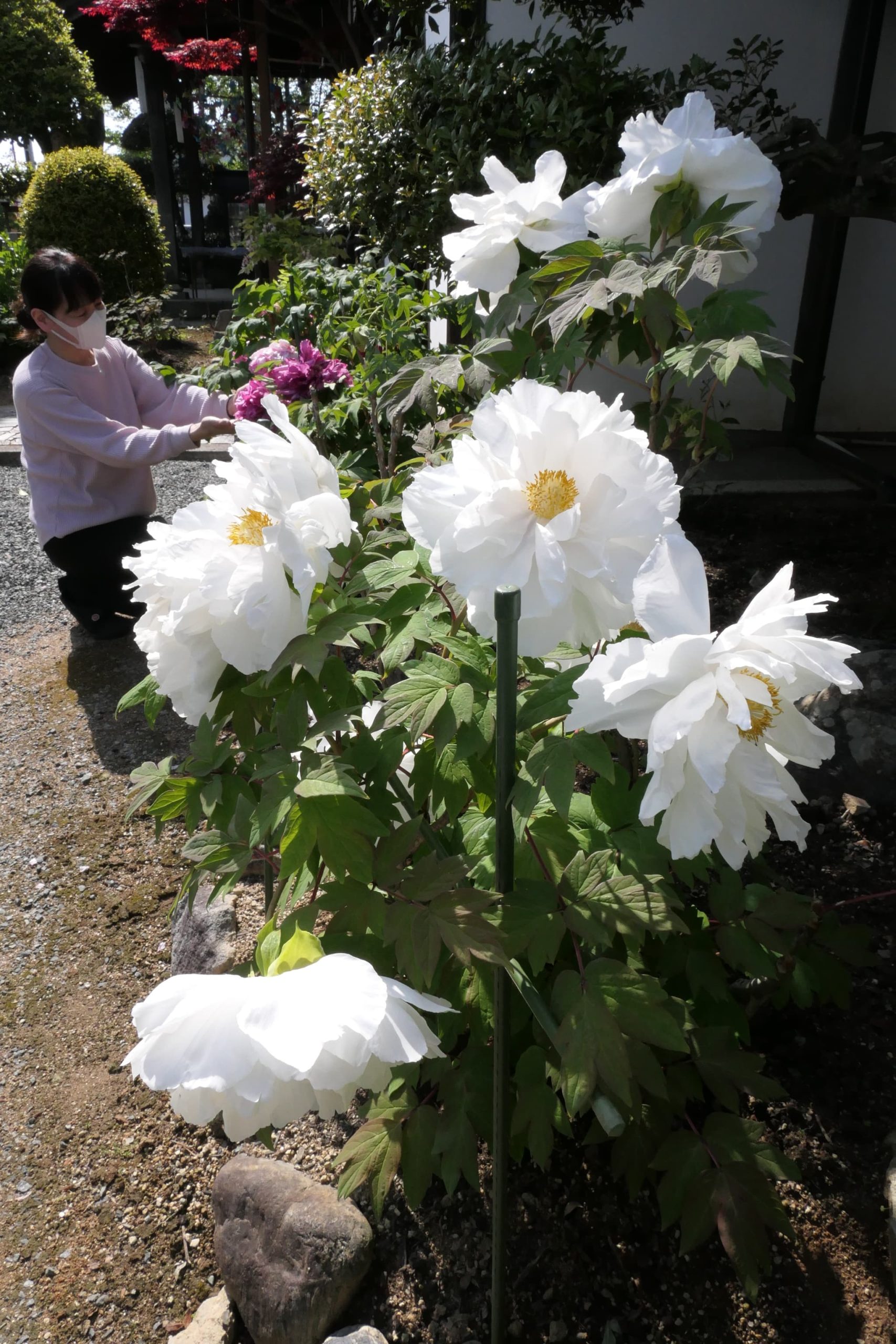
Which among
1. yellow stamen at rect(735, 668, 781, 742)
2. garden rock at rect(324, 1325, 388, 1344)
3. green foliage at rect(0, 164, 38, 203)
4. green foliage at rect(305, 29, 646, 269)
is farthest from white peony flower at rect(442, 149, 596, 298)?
green foliage at rect(0, 164, 38, 203)

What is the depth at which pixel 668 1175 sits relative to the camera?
4.31 feet

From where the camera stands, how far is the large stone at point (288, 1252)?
4.83 feet

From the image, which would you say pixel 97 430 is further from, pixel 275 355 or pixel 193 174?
pixel 193 174

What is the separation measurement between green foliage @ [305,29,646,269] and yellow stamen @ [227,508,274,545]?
3.15 m

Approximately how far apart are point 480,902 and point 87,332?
Answer: 3.29m

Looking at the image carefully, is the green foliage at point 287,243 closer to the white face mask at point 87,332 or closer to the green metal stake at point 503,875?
the white face mask at point 87,332

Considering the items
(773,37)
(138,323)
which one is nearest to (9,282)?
(138,323)

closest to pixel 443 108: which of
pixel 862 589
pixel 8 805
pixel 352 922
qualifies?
pixel 862 589

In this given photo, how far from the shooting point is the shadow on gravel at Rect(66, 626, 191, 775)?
10.5 feet

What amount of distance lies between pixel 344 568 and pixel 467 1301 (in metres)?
1.17

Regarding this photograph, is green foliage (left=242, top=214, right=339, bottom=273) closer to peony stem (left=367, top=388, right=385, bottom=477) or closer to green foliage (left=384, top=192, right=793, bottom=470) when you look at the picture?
peony stem (left=367, top=388, right=385, bottom=477)

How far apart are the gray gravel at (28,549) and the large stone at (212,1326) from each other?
2570 millimetres

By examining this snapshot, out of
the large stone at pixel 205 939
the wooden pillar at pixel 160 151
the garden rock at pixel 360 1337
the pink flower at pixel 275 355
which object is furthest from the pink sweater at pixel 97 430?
the wooden pillar at pixel 160 151

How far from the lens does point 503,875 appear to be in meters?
1.08
